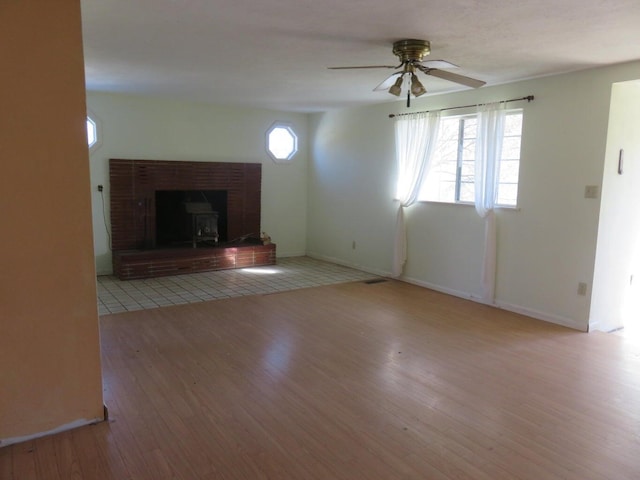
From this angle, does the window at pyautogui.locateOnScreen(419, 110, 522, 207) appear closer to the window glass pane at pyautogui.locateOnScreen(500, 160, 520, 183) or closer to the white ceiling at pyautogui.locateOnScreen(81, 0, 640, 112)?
the window glass pane at pyautogui.locateOnScreen(500, 160, 520, 183)

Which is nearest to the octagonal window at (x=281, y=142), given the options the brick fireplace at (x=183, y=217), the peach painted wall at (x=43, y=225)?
the brick fireplace at (x=183, y=217)

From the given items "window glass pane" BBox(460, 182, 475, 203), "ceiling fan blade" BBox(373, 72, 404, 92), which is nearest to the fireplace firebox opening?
"window glass pane" BBox(460, 182, 475, 203)

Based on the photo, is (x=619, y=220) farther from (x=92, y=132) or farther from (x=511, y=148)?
(x=92, y=132)

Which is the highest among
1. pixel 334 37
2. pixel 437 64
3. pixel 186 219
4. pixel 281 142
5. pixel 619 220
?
pixel 334 37

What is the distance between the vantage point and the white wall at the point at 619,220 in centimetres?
383

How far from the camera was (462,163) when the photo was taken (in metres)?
5.05

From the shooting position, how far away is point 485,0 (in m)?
2.35

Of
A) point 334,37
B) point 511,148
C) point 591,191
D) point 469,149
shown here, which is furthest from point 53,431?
point 469,149

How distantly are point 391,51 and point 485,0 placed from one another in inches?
43.1

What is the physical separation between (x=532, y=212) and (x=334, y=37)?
2537 mm

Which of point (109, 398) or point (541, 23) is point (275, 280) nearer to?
point (109, 398)

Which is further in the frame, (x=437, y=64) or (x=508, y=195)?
(x=508, y=195)

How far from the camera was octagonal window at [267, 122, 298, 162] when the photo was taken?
694 centimetres

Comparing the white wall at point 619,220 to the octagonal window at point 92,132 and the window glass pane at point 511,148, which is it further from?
the octagonal window at point 92,132
